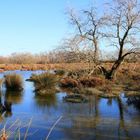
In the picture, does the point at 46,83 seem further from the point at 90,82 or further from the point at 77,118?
the point at 77,118

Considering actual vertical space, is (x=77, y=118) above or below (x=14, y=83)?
below

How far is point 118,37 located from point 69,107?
11523 millimetres

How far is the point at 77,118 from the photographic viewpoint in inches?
425

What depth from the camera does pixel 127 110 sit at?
41.2ft

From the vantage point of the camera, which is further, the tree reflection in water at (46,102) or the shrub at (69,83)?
the shrub at (69,83)

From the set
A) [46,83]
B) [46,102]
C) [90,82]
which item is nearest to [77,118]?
[46,102]

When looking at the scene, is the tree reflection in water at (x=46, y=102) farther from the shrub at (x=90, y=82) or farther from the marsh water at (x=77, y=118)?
the shrub at (x=90, y=82)

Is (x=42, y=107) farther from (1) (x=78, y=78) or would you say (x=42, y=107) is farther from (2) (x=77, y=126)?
(1) (x=78, y=78)

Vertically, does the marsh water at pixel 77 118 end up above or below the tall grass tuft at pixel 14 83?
below

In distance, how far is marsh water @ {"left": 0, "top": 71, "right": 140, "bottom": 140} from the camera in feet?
27.9

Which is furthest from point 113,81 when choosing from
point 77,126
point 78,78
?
point 77,126

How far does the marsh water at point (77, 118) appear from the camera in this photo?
851 cm

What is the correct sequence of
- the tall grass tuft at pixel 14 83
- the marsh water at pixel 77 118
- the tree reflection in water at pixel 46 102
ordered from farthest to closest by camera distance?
the tall grass tuft at pixel 14 83
the tree reflection in water at pixel 46 102
the marsh water at pixel 77 118

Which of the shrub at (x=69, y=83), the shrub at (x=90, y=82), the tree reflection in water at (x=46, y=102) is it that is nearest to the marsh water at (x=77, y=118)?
the tree reflection in water at (x=46, y=102)
